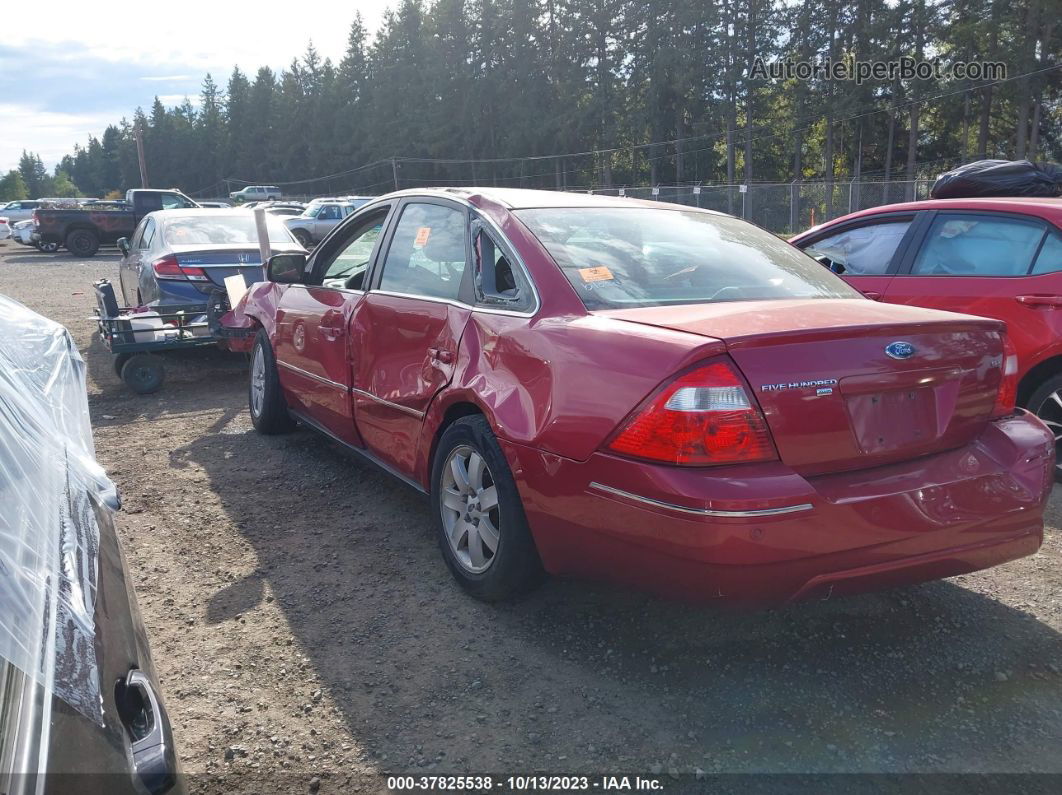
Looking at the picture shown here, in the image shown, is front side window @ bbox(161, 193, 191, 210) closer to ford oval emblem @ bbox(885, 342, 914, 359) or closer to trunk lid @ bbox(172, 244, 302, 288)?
trunk lid @ bbox(172, 244, 302, 288)

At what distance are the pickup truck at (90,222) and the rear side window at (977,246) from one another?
25638 mm

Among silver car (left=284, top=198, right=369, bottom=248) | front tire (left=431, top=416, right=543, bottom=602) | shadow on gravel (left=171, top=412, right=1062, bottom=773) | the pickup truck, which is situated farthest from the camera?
the pickup truck

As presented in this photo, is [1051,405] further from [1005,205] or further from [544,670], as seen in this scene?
[544,670]

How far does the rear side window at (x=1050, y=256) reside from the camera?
468 centimetres

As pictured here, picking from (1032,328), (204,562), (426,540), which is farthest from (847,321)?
(204,562)

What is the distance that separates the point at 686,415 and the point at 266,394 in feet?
12.6

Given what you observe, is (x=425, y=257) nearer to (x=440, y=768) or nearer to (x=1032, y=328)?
(x=440, y=768)

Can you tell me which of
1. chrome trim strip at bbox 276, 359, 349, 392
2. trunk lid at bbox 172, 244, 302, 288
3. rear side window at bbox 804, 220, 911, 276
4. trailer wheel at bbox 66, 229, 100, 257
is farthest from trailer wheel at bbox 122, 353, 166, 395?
trailer wheel at bbox 66, 229, 100, 257

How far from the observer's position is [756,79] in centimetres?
4678

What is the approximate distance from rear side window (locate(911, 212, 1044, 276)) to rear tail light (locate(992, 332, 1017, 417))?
6.86 feet

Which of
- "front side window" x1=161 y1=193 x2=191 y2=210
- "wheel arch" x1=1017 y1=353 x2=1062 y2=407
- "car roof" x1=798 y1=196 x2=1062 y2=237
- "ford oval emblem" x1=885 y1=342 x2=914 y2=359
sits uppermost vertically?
"front side window" x1=161 y1=193 x2=191 y2=210

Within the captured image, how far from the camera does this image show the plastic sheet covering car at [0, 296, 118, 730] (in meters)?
1.36

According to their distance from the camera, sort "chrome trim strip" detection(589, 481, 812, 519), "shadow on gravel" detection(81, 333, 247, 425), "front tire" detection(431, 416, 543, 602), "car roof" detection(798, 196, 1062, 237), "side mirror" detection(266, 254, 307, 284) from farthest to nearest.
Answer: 1. "shadow on gravel" detection(81, 333, 247, 425)
2. "side mirror" detection(266, 254, 307, 284)
3. "car roof" detection(798, 196, 1062, 237)
4. "front tire" detection(431, 416, 543, 602)
5. "chrome trim strip" detection(589, 481, 812, 519)

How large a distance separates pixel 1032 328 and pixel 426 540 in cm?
344
